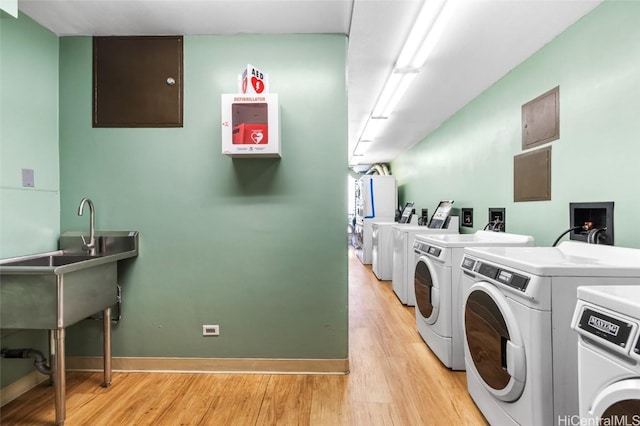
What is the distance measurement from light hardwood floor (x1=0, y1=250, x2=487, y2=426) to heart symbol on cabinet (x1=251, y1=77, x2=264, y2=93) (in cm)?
199

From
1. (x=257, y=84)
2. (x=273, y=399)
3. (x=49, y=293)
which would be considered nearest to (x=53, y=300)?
(x=49, y=293)

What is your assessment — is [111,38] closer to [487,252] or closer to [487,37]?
[487,37]

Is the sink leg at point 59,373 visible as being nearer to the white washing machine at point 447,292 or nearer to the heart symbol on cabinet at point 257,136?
the heart symbol on cabinet at point 257,136

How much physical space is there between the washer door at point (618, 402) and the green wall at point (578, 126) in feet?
3.98

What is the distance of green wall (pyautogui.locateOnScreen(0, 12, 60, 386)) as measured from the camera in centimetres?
194

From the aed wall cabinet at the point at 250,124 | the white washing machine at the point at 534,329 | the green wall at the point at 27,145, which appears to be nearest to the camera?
the white washing machine at the point at 534,329

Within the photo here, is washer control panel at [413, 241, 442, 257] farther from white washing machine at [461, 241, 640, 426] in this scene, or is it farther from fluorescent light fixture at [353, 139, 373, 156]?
fluorescent light fixture at [353, 139, 373, 156]

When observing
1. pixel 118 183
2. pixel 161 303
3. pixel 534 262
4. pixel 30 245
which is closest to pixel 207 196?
pixel 118 183

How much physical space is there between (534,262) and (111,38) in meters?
3.05

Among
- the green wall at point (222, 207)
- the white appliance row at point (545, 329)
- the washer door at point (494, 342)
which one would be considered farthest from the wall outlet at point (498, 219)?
the green wall at point (222, 207)

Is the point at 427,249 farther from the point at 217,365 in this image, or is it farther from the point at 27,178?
the point at 27,178

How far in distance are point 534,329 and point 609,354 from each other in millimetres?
424

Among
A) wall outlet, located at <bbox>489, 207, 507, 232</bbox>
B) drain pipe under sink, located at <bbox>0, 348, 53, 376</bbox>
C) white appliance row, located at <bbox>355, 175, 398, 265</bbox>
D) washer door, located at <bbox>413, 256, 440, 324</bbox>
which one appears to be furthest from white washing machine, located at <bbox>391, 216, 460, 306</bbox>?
drain pipe under sink, located at <bbox>0, 348, 53, 376</bbox>

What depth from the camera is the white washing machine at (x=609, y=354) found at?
0.83 m
